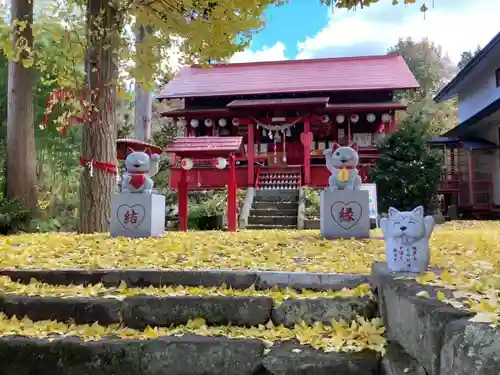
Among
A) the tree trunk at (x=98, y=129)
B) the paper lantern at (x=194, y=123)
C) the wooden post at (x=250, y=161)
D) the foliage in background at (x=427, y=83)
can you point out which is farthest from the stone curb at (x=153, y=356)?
the foliage in background at (x=427, y=83)

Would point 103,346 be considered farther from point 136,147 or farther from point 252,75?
point 252,75

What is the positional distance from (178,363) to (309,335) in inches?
37.3

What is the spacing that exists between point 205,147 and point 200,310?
7.30 meters

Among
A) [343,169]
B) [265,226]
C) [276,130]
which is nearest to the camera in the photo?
[343,169]

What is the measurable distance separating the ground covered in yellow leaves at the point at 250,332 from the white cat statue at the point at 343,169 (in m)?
4.42

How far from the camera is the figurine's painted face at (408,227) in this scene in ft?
11.3

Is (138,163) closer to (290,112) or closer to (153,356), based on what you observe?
(153,356)

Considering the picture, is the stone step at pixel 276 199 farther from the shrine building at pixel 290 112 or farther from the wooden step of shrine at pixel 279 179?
the wooden step of shrine at pixel 279 179

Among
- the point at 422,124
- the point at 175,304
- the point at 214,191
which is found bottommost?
the point at 175,304

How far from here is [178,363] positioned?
311cm

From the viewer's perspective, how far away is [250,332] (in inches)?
138

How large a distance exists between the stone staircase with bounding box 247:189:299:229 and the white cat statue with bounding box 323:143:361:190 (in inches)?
189

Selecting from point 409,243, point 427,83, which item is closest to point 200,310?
point 409,243

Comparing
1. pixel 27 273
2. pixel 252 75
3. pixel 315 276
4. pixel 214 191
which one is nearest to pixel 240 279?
pixel 315 276
